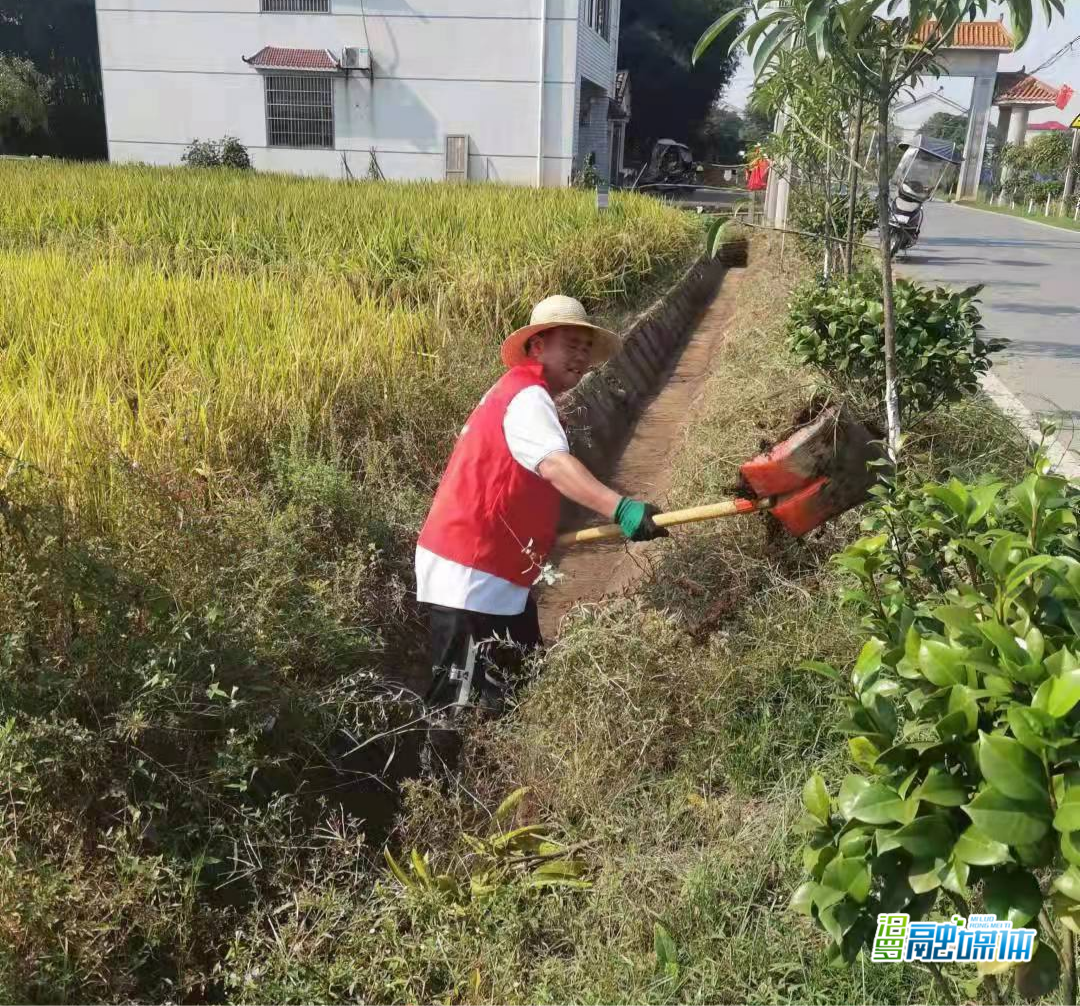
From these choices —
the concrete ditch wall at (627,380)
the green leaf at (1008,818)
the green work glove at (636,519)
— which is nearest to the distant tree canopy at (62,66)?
the concrete ditch wall at (627,380)

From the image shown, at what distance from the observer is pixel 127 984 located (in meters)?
1.83

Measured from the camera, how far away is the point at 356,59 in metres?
18.5

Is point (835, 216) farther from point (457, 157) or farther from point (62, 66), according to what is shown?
point (62, 66)

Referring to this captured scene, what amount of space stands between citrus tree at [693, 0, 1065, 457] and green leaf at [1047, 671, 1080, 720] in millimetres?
2057

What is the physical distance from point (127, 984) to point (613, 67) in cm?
2423

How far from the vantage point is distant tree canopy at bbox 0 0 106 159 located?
2384 centimetres

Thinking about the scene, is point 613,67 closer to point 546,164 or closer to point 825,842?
point 546,164

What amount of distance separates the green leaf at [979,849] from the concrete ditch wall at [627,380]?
3.97 metres

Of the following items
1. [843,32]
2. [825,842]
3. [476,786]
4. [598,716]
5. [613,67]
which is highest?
[613,67]

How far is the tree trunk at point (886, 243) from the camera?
9.84 ft

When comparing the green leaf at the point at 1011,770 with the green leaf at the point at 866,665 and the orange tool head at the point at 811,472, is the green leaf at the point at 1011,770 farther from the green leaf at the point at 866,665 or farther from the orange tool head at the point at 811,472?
the orange tool head at the point at 811,472

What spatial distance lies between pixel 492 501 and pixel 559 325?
0.54 m

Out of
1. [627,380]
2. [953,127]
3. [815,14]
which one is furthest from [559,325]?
[953,127]

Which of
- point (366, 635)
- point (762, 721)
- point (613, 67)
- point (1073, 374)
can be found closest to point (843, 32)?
point (762, 721)
